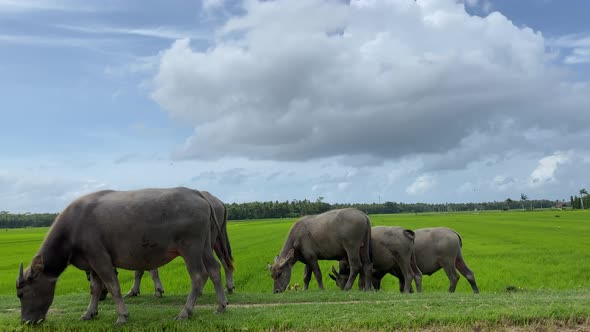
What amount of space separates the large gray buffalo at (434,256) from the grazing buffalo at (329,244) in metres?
0.75

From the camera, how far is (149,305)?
34.6 feet

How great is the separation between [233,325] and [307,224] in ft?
21.9

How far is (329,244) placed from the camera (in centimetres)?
1393

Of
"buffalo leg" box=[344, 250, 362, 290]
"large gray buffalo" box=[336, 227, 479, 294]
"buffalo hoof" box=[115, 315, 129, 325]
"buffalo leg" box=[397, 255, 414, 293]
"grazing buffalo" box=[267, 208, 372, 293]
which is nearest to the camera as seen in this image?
"buffalo hoof" box=[115, 315, 129, 325]

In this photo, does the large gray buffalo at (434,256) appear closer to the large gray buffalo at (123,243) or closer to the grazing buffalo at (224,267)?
the grazing buffalo at (224,267)

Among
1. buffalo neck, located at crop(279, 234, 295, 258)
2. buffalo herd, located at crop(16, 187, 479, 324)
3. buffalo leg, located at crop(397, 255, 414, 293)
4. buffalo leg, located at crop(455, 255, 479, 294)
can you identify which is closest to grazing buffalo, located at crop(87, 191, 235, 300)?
buffalo herd, located at crop(16, 187, 479, 324)

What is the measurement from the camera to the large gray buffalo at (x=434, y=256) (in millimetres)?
14203

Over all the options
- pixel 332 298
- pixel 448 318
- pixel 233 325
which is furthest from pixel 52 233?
pixel 448 318

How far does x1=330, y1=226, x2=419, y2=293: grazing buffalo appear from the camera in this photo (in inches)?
547

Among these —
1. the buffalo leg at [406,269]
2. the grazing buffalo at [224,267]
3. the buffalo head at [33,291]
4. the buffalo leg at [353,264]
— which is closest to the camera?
the buffalo head at [33,291]

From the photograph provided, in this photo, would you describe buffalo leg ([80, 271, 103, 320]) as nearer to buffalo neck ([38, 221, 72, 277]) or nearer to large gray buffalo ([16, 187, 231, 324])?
large gray buffalo ([16, 187, 231, 324])

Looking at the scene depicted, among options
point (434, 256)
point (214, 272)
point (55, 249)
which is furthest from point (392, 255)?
point (55, 249)

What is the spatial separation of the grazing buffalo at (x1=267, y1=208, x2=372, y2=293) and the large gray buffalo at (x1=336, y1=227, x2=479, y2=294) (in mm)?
749

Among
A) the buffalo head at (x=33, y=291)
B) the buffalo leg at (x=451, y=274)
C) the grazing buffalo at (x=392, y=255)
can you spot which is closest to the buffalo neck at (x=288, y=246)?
the grazing buffalo at (x=392, y=255)
